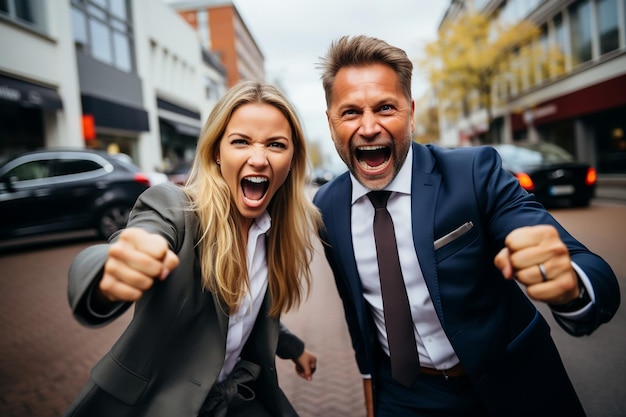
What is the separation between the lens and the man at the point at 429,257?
5.71 ft

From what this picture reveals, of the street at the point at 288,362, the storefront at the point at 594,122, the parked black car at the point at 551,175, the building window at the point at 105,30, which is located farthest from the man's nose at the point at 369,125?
the storefront at the point at 594,122

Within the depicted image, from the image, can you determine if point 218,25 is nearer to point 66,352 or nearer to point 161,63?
point 161,63

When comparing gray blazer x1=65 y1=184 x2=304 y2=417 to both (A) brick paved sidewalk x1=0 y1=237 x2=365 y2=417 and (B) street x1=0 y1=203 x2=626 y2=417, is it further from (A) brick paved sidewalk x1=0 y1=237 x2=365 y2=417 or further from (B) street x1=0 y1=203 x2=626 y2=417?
(A) brick paved sidewalk x1=0 y1=237 x2=365 y2=417

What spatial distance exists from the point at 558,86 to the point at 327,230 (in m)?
24.8

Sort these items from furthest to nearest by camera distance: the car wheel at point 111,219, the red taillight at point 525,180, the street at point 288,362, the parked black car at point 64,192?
the red taillight at point 525,180, the car wheel at point 111,219, the parked black car at point 64,192, the street at point 288,362

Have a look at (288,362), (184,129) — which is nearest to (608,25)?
(288,362)

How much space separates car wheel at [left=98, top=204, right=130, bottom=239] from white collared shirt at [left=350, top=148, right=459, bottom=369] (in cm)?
862

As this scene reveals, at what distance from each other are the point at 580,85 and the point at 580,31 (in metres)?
2.61

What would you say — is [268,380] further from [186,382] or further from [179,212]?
[179,212]

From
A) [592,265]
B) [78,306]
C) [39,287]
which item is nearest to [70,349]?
[39,287]

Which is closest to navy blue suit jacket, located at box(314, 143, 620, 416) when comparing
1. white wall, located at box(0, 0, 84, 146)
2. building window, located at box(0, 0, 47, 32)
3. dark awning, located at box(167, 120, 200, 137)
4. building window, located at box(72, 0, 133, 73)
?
white wall, located at box(0, 0, 84, 146)

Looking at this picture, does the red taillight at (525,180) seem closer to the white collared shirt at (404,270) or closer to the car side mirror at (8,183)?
the white collared shirt at (404,270)

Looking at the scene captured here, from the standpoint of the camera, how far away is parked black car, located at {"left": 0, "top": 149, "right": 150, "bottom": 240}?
28.8 ft

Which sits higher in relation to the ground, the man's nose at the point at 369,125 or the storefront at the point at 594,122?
the storefront at the point at 594,122
